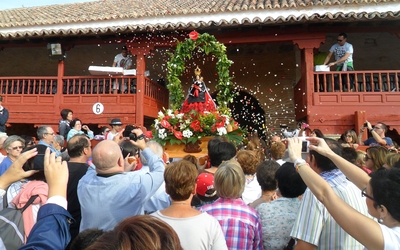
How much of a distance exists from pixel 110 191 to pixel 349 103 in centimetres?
755

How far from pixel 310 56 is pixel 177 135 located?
4618mm

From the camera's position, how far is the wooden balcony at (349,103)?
8.12 metres

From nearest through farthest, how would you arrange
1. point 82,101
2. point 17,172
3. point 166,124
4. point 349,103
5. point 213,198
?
1. point 17,172
2. point 213,198
3. point 166,124
4. point 349,103
5. point 82,101

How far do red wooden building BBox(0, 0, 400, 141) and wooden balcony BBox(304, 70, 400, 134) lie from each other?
1.0 inches

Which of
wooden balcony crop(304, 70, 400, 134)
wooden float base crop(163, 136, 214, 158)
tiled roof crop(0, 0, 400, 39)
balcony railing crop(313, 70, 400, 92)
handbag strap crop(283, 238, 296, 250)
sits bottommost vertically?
handbag strap crop(283, 238, 296, 250)

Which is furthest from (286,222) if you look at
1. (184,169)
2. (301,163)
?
(184,169)

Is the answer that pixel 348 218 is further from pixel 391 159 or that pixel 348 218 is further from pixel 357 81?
pixel 357 81

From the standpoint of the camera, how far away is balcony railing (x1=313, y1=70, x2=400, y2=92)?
27.0 feet

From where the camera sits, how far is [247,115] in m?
13.0

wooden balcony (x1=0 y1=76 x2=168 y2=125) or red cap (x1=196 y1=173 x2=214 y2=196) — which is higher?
wooden balcony (x1=0 y1=76 x2=168 y2=125)

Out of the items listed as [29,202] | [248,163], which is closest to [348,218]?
[29,202]

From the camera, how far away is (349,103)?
8.27 metres

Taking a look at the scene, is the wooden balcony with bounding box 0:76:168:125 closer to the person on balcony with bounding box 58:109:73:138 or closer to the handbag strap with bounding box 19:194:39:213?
the person on balcony with bounding box 58:109:73:138

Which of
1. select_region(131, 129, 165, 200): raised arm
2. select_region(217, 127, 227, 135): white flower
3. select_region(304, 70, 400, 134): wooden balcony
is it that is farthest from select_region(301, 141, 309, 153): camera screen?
select_region(304, 70, 400, 134): wooden balcony
